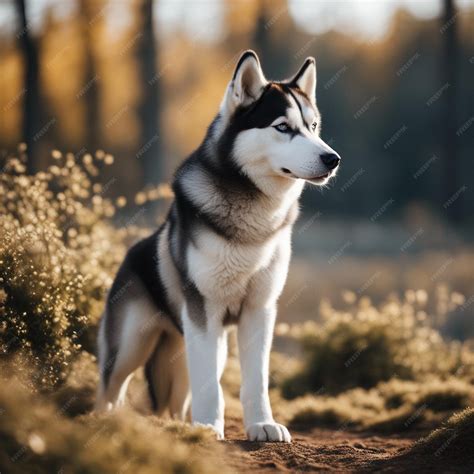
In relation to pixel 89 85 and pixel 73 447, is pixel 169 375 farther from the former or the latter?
pixel 89 85

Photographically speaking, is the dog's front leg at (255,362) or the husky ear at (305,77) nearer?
the dog's front leg at (255,362)

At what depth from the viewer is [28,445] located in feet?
8.91

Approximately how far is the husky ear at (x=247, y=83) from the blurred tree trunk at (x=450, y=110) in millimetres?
13331

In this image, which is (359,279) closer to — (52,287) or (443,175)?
(443,175)

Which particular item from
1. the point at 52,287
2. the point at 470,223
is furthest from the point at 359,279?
the point at 52,287

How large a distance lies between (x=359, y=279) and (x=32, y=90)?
7.70 m

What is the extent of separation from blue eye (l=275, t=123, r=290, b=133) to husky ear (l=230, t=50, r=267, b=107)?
286 mm

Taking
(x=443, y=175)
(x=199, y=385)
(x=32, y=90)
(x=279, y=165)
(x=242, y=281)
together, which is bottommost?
(x=199, y=385)

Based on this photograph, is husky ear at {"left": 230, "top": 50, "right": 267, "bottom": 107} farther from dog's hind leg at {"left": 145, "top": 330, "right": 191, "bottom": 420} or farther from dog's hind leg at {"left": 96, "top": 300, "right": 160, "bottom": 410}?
dog's hind leg at {"left": 145, "top": 330, "right": 191, "bottom": 420}

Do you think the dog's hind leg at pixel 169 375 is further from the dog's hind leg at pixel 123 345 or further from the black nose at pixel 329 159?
the black nose at pixel 329 159

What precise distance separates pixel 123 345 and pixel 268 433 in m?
1.31

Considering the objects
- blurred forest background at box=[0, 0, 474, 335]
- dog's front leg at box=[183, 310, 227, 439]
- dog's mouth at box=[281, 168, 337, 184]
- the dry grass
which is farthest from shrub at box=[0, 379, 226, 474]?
blurred forest background at box=[0, 0, 474, 335]

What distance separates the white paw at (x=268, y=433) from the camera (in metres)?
4.19

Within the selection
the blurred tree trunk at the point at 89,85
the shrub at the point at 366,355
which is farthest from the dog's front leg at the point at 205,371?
the blurred tree trunk at the point at 89,85
